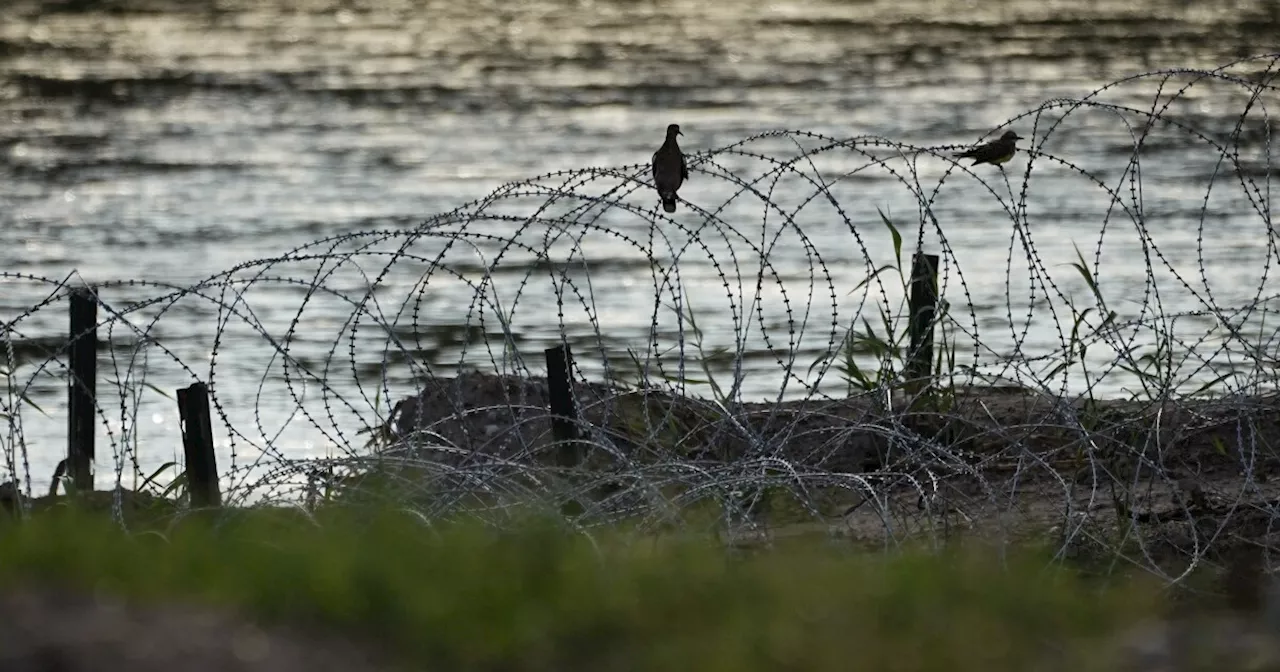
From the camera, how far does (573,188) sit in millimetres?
6320

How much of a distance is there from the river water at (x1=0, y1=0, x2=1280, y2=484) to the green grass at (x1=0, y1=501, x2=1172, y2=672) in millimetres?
1381

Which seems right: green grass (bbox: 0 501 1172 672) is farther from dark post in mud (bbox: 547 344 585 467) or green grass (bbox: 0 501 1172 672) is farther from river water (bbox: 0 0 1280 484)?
dark post in mud (bbox: 547 344 585 467)

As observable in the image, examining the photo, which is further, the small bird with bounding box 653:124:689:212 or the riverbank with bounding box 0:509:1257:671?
the small bird with bounding box 653:124:689:212

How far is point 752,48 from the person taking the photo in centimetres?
2512

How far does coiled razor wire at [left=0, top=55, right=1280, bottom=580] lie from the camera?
251 inches

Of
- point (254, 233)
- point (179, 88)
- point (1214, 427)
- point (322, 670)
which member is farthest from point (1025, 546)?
point (179, 88)

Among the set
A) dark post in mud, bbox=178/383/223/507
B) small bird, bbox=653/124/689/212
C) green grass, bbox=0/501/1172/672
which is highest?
small bird, bbox=653/124/689/212

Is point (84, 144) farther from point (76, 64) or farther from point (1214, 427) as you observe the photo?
point (1214, 427)

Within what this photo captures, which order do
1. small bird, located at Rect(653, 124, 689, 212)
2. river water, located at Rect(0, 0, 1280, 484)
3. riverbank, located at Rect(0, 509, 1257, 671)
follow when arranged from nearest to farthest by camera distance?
riverbank, located at Rect(0, 509, 1257, 671) < small bird, located at Rect(653, 124, 689, 212) < river water, located at Rect(0, 0, 1280, 484)

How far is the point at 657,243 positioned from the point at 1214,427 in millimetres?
6831

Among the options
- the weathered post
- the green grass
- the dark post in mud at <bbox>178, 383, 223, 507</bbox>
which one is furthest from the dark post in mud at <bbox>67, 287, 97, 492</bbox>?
the green grass

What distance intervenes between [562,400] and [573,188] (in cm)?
138

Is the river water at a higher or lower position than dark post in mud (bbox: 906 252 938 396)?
higher

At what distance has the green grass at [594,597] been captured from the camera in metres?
3.79
